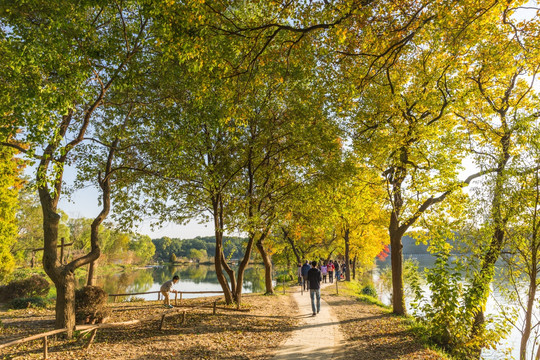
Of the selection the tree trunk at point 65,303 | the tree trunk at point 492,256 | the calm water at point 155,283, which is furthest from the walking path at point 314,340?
the calm water at point 155,283

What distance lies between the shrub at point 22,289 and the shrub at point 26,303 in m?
1.25

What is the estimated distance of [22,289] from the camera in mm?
16391

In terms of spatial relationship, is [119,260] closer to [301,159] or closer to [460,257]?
[301,159]

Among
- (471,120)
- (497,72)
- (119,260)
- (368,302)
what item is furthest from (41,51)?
(119,260)

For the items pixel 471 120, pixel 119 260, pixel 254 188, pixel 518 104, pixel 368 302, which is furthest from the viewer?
pixel 119 260

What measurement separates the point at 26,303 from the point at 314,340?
553 inches

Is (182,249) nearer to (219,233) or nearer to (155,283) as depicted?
(155,283)

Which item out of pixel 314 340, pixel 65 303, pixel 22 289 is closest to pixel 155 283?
pixel 22 289

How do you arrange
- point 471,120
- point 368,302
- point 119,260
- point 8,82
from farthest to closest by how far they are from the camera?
1. point 119,260
2. point 368,302
3. point 471,120
4. point 8,82

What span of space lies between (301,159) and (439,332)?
7525 mm

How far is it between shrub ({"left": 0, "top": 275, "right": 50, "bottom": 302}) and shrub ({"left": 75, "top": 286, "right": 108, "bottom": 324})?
8.25 metres

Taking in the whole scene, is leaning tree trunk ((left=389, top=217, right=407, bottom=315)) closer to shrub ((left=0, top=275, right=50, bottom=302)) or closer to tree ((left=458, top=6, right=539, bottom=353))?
tree ((left=458, top=6, right=539, bottom=353))

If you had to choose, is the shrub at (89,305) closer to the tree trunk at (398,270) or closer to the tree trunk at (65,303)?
the tree trunk at (65,303)

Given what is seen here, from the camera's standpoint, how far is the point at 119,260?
251 feet
